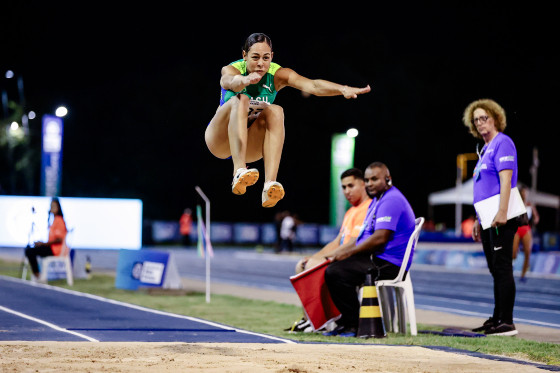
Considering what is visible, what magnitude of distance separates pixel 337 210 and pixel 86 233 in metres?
11.8

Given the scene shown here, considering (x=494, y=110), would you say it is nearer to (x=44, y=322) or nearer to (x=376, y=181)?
(x=376, y=181)

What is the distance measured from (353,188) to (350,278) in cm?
119

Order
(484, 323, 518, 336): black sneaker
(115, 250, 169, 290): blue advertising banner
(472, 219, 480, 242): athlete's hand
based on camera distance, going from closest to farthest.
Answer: (484, 323, 518, 336): black sneaker, (472, 219, 480, 242): athlete's hand, (115, 250, 169, 290): blue advertising banner

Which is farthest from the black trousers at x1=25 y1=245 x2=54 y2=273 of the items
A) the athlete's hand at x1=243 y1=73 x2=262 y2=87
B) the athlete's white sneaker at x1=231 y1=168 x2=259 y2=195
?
the athlete's hand at x1=243 y1=73 x2=262 y2=87

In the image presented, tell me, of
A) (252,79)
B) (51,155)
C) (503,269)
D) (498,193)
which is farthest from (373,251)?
(51,155)

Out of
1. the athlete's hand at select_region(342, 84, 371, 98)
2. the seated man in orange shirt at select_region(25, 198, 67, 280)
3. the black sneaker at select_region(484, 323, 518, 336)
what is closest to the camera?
the athlete's hand at select_region(342, 84, 371, 98)

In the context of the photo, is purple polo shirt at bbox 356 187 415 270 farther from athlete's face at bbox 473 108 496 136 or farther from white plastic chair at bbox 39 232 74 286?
white plastic chair at bbox 39 232 74 286

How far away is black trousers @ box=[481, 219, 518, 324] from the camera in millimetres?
8578

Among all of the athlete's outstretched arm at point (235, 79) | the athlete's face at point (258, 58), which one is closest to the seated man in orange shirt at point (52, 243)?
the athlete's outstretched arm at point (235, 79)

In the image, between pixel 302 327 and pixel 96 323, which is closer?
pixel 302 327

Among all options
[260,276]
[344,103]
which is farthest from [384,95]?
[260,276]

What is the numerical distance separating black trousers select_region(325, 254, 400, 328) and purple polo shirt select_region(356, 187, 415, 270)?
0.12 metres

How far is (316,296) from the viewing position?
8398 millimetres

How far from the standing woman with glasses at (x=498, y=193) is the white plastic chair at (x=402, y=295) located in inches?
34.1
